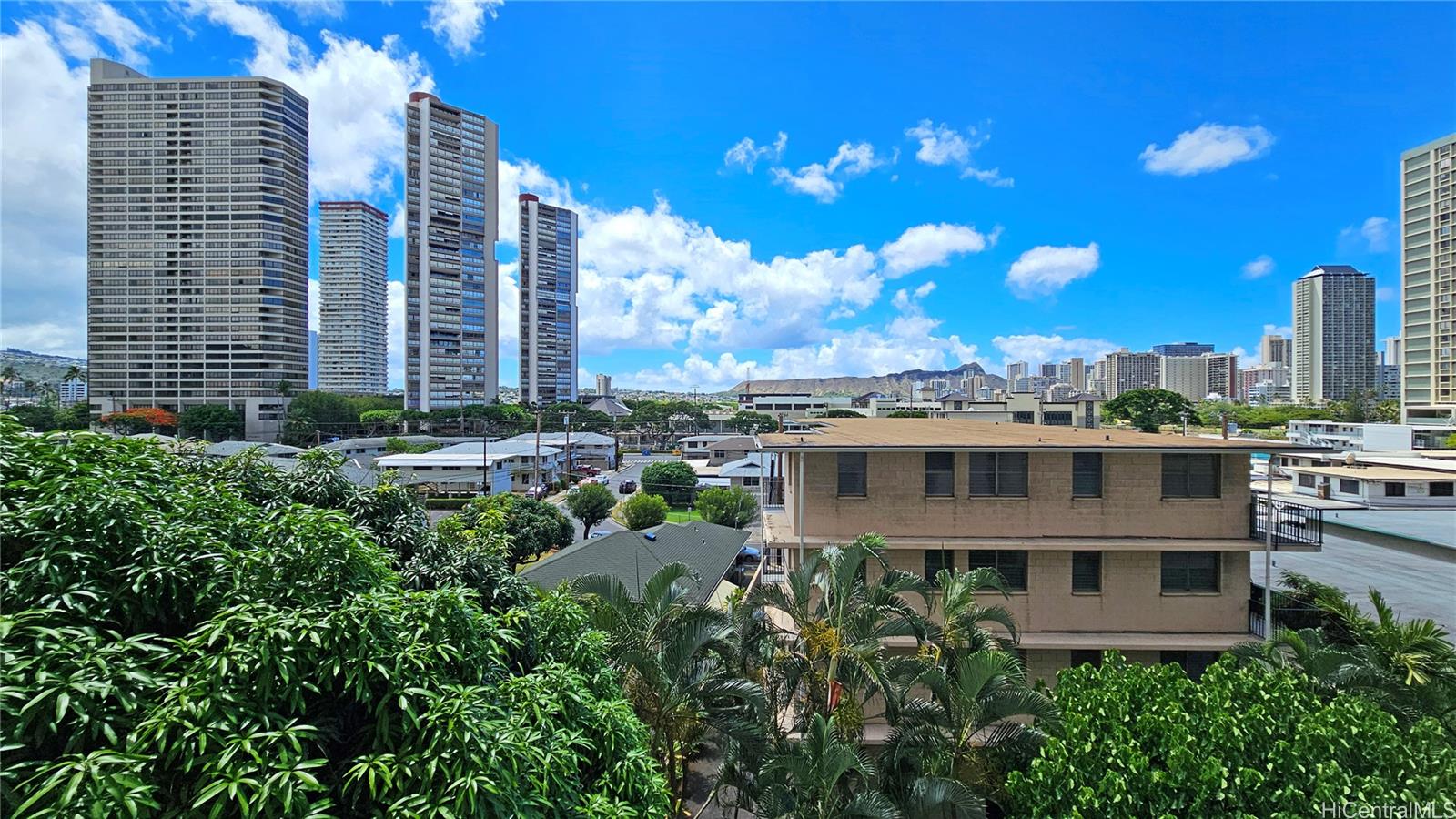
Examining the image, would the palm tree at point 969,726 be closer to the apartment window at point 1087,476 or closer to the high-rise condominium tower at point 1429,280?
the apartment window at point 1087,476

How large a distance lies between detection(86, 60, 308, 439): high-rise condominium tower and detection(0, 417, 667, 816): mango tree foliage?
89.3 m

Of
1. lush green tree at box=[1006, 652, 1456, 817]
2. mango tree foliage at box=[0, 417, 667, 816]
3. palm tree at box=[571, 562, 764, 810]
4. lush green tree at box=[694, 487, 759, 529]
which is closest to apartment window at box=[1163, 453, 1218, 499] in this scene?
lush green tree at box=[1006, 652, 1456, 817]

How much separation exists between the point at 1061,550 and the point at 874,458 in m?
3.73

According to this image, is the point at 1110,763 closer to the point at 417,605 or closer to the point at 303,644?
the point at 417,605

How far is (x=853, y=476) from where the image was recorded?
11227 mm

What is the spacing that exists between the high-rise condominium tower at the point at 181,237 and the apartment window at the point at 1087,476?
91059mm

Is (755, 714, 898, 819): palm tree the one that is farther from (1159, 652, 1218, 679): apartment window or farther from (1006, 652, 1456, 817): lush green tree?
(1159, 652, 1218, 679): apartment window

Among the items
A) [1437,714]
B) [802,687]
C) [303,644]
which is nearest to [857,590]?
[802,687]

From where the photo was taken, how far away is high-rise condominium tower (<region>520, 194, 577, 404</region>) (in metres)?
115

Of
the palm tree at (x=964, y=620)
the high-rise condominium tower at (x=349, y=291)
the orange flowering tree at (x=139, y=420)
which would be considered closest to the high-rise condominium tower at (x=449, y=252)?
the orange flowering tree at (x=139, y=420)

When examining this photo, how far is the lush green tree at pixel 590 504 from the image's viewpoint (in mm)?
31562

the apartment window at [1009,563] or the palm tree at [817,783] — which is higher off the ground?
the apartment window at [1009,563]

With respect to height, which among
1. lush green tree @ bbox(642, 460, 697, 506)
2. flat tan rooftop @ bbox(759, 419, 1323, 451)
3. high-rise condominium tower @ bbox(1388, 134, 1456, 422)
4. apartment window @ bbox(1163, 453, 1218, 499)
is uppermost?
high-rise condominium tower @ bbox(1388, 134, 1456, 422)

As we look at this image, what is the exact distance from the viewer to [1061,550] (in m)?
10.8
